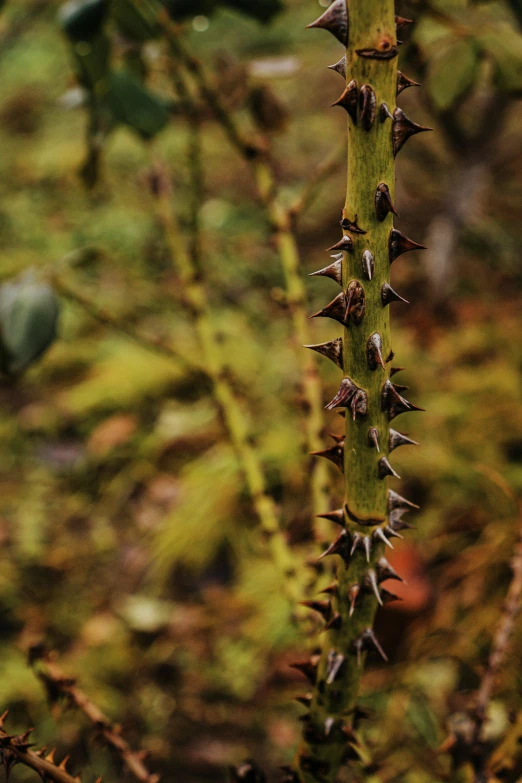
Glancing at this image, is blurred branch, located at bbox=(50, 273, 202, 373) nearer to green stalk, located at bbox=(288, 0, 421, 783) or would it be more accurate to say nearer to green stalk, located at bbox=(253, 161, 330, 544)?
green stalk, located at bbox=(253, 161, 330, 544)

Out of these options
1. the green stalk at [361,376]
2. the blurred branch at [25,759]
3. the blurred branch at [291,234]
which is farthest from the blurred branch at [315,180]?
the blurred branch at [25,759]

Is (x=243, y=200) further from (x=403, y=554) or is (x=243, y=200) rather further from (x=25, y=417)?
(x=403, y=554)

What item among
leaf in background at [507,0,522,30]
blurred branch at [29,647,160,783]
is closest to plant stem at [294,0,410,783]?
blurred branch at [29,647,160,783]

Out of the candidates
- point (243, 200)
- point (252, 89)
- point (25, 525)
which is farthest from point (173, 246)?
point (243, 200)

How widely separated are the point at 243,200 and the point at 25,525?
1900 millimetres

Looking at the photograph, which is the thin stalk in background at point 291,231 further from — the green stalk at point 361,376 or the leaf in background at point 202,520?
the leaf in background at point 202,520

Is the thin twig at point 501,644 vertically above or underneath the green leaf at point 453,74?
underneath

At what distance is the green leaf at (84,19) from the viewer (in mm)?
429

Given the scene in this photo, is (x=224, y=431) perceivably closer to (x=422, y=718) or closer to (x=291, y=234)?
(x=291, y=234)

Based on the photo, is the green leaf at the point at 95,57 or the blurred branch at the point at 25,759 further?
the green leaf at the point at 95,57

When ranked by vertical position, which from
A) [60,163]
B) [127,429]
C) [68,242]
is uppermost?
[60,163]

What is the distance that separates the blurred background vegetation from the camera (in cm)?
60

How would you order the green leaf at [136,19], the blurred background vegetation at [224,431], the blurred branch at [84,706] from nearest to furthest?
the blurred branch at [84,706] < the green leaf at [136,19] < the blurred background vegetation at [224,431]

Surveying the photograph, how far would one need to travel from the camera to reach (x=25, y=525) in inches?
59.1
